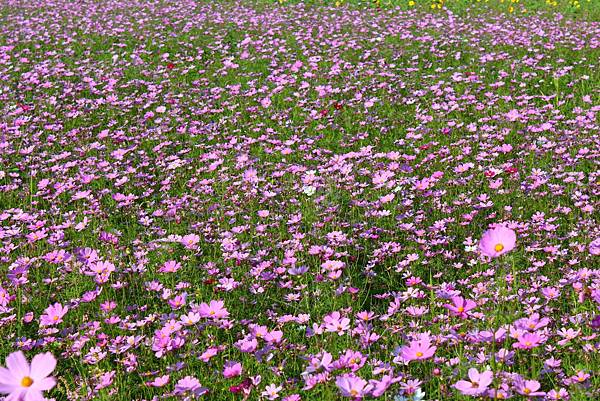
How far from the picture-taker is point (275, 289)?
11.6 ft

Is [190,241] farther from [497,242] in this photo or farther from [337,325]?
[497,242]

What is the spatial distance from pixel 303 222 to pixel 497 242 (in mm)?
2550

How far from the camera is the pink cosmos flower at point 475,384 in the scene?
1.98 metres

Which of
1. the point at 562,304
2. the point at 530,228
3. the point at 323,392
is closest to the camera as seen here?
the point at 323,392

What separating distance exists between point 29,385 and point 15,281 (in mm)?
2150

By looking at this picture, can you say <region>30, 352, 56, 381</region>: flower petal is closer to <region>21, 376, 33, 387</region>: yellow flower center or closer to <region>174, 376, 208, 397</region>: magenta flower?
<region>21, 376, 33, 387</region>: yellow flower center

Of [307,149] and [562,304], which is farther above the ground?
[562,304]

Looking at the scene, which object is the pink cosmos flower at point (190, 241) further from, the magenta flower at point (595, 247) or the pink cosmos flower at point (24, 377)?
the magenta flower at point (595, 247)

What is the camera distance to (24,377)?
4.87 ft

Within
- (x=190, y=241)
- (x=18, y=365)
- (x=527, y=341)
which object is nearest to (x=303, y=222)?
(x=190, y=241)

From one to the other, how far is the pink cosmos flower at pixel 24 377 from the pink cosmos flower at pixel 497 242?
4.05ft

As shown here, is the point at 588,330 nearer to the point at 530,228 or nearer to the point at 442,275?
the point at 442,275

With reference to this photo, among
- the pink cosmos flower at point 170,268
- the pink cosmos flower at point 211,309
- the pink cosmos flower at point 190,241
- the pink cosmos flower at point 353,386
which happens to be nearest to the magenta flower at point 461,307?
the pink cosmos flower at point 353,386

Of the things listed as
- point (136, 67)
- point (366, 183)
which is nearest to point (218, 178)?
point (366, 183)
